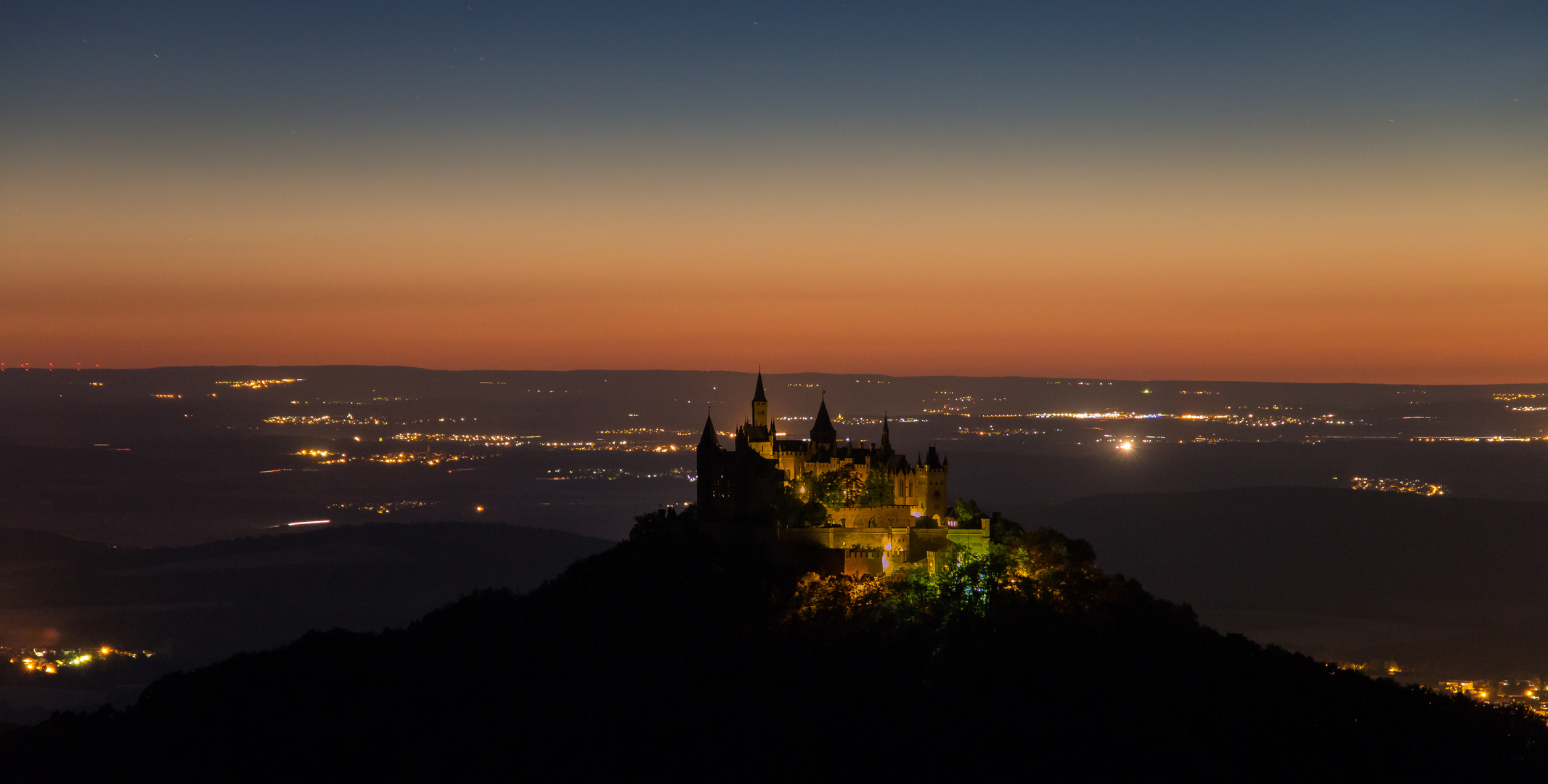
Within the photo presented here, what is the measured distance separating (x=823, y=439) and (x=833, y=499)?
395 cm

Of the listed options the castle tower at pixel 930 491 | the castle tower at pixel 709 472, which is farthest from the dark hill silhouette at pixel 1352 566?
the castle tower at pixel 709 472

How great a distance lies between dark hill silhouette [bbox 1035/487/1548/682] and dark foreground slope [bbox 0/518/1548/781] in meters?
55.0

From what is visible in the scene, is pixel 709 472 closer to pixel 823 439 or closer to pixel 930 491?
pixel 823 439

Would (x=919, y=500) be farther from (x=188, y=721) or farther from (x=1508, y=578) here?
(x=1508, y=578)

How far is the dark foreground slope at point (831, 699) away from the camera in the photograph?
42312mm

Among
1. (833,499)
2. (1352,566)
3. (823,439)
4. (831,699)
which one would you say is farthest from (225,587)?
(1352,566)

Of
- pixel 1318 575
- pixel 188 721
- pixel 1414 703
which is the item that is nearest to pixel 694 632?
pixel 188 721

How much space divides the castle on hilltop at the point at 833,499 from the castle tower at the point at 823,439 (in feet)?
0.15

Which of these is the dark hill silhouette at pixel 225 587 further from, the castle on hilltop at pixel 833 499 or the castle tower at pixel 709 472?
the castle on hilltop at pixel 833 499

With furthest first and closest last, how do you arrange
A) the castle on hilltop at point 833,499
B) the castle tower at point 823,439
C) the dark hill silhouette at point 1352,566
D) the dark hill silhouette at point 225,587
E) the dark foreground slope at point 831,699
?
1. the dark hill silhouette at point 1352,566
2. the dark hill silhouette at point 225,587
3. the castle tower at point 823,439
4. the castle on hilltop at point 833,499
5. the dark foreground slope at point 831,699

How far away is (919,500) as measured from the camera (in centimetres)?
5022

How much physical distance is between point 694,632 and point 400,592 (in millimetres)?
86821

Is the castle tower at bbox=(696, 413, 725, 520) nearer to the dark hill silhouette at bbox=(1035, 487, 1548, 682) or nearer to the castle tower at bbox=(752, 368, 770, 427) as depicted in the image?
the castle tower at bbox=(752, 368, 770, 427)

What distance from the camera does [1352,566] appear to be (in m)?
139
